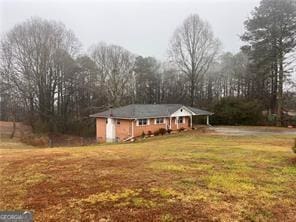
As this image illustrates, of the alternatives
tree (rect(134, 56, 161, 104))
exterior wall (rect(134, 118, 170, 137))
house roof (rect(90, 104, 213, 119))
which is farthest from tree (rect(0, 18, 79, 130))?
exterior wall (rect(134, 118, 170, 137))

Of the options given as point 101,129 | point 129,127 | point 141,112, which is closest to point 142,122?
point 141,112

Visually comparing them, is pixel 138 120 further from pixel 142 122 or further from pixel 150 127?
pixel 150 127

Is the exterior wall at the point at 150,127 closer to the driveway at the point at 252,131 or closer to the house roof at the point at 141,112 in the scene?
the house roof at the point at 141,112

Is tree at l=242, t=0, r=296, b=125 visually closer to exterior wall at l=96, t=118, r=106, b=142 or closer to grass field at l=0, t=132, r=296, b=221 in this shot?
exterior wall at l=96, t=118, r=106, b=142

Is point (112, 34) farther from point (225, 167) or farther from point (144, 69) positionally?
point (225, 167)

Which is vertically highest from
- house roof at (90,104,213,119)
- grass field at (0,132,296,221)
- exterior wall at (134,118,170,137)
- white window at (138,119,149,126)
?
house roof at (90,104,213,119)

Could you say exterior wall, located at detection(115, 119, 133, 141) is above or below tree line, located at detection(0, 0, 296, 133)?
below

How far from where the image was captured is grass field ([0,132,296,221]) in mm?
6297

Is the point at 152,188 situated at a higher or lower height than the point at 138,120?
lower

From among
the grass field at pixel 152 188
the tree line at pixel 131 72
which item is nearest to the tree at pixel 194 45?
the tree line at pixel 131 72

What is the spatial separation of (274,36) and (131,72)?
70.9 feet

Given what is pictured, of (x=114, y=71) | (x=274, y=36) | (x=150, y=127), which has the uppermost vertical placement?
(x=274, y=36)

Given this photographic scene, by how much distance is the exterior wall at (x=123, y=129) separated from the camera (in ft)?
96.3

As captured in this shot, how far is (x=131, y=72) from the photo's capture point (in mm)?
48062
